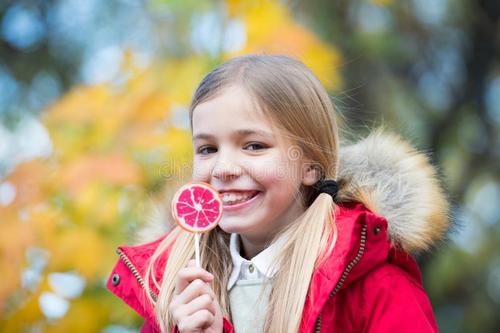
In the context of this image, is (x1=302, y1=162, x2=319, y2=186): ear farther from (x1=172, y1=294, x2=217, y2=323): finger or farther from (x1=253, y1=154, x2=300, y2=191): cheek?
(x1=172, y1=294, x2=217, y2=323): finger

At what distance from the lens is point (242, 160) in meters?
1.84

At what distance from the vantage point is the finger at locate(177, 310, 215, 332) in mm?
1741

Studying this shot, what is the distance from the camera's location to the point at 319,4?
3.83m

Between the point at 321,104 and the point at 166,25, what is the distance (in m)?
1.84

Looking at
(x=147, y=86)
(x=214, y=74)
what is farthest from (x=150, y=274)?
(x=147, y=86)

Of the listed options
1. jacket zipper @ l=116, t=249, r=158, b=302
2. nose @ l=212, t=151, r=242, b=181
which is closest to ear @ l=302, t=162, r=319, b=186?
nose @ l=212, t=151, r=242, b=181

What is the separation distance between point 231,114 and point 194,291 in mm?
430

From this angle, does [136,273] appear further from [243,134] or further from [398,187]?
[398,187]

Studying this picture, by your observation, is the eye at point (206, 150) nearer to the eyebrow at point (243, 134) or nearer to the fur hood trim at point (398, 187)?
the eyebrow at point (243, 134)

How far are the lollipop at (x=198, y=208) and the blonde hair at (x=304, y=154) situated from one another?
7.8 inches

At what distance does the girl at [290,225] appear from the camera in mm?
1809

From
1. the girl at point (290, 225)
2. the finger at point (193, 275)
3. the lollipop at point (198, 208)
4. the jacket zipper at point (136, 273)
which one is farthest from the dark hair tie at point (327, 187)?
the jacket zipper at point (136, 273)

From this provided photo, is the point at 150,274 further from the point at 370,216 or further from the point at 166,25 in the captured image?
the point at 166,25

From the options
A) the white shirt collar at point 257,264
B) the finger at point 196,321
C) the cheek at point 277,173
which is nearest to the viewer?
the finger at point 196,321
